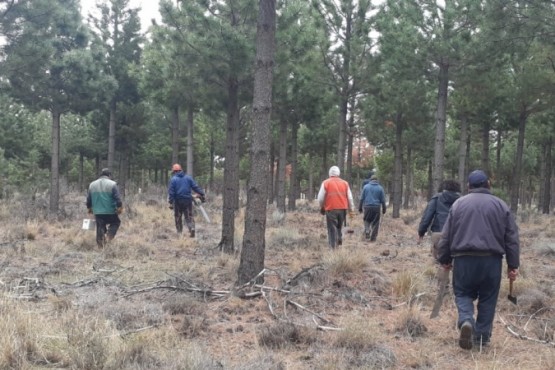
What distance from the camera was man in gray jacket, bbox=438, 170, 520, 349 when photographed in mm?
5090

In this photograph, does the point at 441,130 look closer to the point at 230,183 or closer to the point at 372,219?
the point at 372,219

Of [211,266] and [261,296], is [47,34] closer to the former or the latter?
[211,266]

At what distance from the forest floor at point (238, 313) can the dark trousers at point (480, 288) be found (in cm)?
25

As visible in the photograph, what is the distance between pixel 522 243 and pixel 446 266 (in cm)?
938

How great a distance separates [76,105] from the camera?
18.7 metres

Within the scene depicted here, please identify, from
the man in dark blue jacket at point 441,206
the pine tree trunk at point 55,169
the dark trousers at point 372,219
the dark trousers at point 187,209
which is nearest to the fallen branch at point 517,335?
the man in dark blue jacket at point 441,206

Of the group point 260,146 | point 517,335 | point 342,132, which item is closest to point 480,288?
point 517,335

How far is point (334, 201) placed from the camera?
1072cm

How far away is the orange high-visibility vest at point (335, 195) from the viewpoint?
1072cm

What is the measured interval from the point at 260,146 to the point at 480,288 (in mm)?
3223

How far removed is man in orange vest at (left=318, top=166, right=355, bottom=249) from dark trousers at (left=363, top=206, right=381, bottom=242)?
8.52 feet

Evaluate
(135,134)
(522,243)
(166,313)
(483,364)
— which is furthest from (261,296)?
(135,134)

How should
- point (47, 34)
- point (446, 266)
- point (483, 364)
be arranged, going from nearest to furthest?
point (483, 364) < point (446, 266) < point (47, 34)

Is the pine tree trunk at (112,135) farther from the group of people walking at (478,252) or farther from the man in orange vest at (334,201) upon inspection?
the group of people walking at (478,252)
